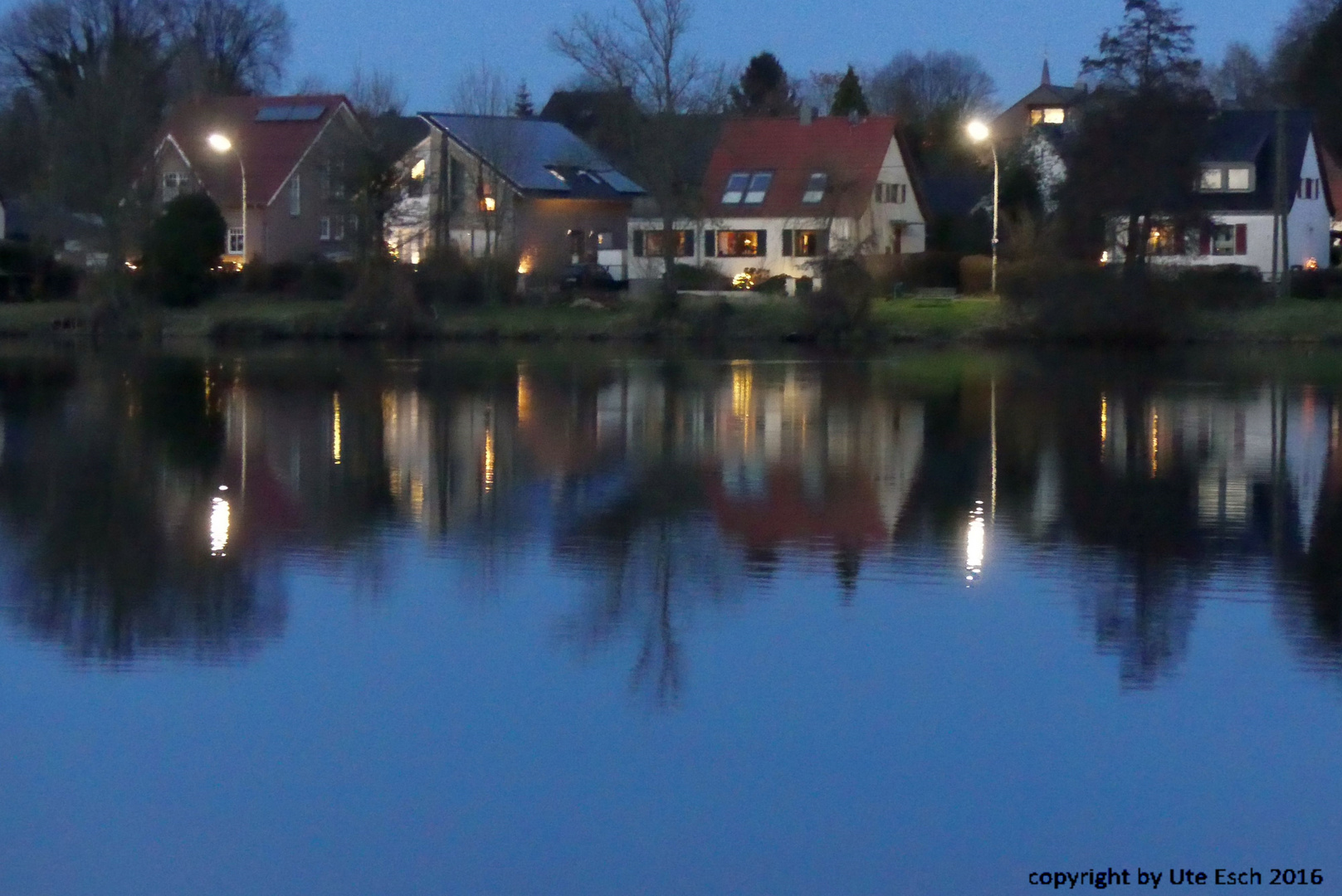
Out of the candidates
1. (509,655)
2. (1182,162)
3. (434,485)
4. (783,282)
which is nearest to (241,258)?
(783,282)

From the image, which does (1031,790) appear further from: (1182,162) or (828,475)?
(1182,162)

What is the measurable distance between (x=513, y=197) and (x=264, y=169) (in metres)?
10.8

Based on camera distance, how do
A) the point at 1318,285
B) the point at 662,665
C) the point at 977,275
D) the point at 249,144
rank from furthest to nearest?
the point at 249,144, the point at 977,275, the point at 1318,285, the point at 662,665

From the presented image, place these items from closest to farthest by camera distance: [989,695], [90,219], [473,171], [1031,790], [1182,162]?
[1031,790] < [989,695] < [1182,162] < [90,219] < [473,171]

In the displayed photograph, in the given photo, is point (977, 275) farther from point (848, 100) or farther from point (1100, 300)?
point (848, 100)

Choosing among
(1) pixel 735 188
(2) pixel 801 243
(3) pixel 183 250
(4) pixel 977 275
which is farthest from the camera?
(1) pixel 735 188

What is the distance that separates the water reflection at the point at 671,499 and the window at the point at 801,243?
34391 millimetres

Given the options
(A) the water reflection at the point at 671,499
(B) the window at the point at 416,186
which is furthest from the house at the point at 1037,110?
(A) the water reflection at the point at 671,499

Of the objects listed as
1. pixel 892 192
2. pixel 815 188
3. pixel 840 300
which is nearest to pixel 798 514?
pixel 840 300

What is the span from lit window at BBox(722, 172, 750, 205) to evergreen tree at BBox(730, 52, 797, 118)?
77.4ft

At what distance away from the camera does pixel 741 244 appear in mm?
72750

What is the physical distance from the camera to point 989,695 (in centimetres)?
1127

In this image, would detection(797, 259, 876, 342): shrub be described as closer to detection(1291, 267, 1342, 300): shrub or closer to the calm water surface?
detection(1291, 267, 1342, 300): shrub

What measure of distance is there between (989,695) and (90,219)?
187ft
